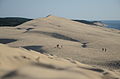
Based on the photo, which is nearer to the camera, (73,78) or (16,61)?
(73,78)

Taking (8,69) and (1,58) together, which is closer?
(8,69)

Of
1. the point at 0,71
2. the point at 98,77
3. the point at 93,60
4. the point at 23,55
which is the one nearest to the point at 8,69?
the point at 0,71

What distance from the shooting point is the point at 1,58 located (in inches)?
154

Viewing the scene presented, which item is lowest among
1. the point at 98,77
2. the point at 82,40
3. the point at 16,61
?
the point at 82,40

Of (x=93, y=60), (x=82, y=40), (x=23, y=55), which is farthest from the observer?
(x=82, y=40)

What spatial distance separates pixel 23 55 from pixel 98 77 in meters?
1.65

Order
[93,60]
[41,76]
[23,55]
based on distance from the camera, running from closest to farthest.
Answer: [41,76] → [23,55] → [93,60]

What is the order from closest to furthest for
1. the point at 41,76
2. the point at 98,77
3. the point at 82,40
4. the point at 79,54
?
1. the point at 41,76
2. the point at 98,77
3. the point at 79,54
4. the point at 82,40

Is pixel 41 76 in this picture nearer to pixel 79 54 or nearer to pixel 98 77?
pixel 98 77

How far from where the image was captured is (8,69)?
3.40 metres

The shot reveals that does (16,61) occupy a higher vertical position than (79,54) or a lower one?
higher

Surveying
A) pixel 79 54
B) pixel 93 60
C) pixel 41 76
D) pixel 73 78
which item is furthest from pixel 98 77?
pixel 79 54

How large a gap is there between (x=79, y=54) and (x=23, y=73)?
5.50 meters

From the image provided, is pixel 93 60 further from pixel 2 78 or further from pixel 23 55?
pixel 2 78
